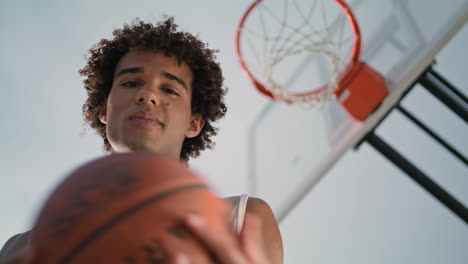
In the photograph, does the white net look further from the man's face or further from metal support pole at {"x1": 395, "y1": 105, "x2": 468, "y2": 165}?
the man's face

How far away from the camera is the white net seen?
10.0ft

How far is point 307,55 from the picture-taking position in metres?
3.22

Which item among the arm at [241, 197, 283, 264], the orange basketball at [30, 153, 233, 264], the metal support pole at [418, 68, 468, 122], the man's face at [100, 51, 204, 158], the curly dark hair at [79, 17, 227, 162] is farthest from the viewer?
the metal support pole at [418, 68, 468, 122]

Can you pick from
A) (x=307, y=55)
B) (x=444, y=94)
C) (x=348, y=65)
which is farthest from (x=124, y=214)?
(x=444, y=94)

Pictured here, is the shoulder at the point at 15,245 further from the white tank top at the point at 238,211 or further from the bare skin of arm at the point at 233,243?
the bare skin of arm at the point at 233,243

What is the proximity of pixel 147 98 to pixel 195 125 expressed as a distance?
434mm

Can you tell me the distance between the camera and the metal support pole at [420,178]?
289 centimetres

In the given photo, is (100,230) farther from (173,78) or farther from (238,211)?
(173,78)

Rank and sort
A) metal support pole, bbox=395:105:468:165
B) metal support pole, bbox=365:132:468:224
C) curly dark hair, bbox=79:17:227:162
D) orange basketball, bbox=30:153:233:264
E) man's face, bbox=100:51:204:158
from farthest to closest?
1. metal support pole, bbox=395:105:468:165
2. metal support pole, bbox=365:132:468:224
3. curly dark hair, bbox=79:17:227:162
4. man's face, bbox=100:51:204:158
5. orange basketball, bbox=30:153:233:264

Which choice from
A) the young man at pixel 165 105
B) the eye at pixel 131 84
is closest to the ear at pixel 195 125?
the young man at pixel 165 105

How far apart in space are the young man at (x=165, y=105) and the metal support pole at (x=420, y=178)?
135cm

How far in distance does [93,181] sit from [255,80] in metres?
2.28

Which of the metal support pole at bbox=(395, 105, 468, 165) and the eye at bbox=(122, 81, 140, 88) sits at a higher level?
the metal support pole at bbox=(395, 105, 468, 165)

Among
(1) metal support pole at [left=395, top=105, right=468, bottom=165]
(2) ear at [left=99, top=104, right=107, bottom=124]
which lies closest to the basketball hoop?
(1) metal support pole at [left=395, top=105, right=468, bottom=165]
